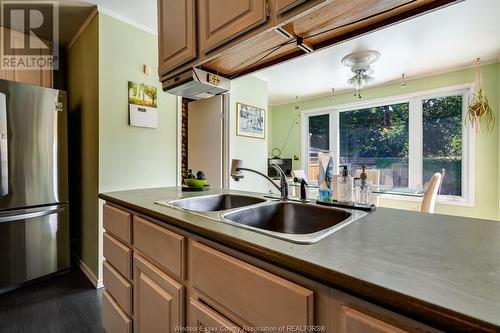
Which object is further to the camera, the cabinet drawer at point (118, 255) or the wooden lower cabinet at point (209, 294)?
the cabinet drawer at point (118, 255)

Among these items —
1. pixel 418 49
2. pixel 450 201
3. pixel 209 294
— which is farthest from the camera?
pixel 450 201

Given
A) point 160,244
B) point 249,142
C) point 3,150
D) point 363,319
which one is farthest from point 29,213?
point 363,319

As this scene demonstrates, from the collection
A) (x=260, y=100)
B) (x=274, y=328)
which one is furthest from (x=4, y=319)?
(x=260, y=100)

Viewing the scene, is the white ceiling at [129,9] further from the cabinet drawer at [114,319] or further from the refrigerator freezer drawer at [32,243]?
the cabinet drawer at [114,319]

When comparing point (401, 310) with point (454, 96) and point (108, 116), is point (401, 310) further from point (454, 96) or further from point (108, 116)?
point (454, 96)

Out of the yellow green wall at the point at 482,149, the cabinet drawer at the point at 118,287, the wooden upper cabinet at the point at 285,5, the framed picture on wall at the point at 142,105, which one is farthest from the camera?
the yellow green wall at the point at 482,149

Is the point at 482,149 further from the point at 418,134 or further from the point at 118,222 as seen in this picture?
the point at 118,222

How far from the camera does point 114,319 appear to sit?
4.70 ft

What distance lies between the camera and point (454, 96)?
348 cm

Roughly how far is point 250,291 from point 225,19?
3.79 ft

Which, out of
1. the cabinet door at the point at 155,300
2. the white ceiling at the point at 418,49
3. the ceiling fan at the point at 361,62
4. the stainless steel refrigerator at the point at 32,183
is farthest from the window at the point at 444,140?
the stainless steel refrigerator at the point at 32,183

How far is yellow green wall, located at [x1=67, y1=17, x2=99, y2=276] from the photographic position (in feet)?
7.36

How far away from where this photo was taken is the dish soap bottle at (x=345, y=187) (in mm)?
1167

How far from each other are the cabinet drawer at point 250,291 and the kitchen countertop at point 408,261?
0.05 metres
